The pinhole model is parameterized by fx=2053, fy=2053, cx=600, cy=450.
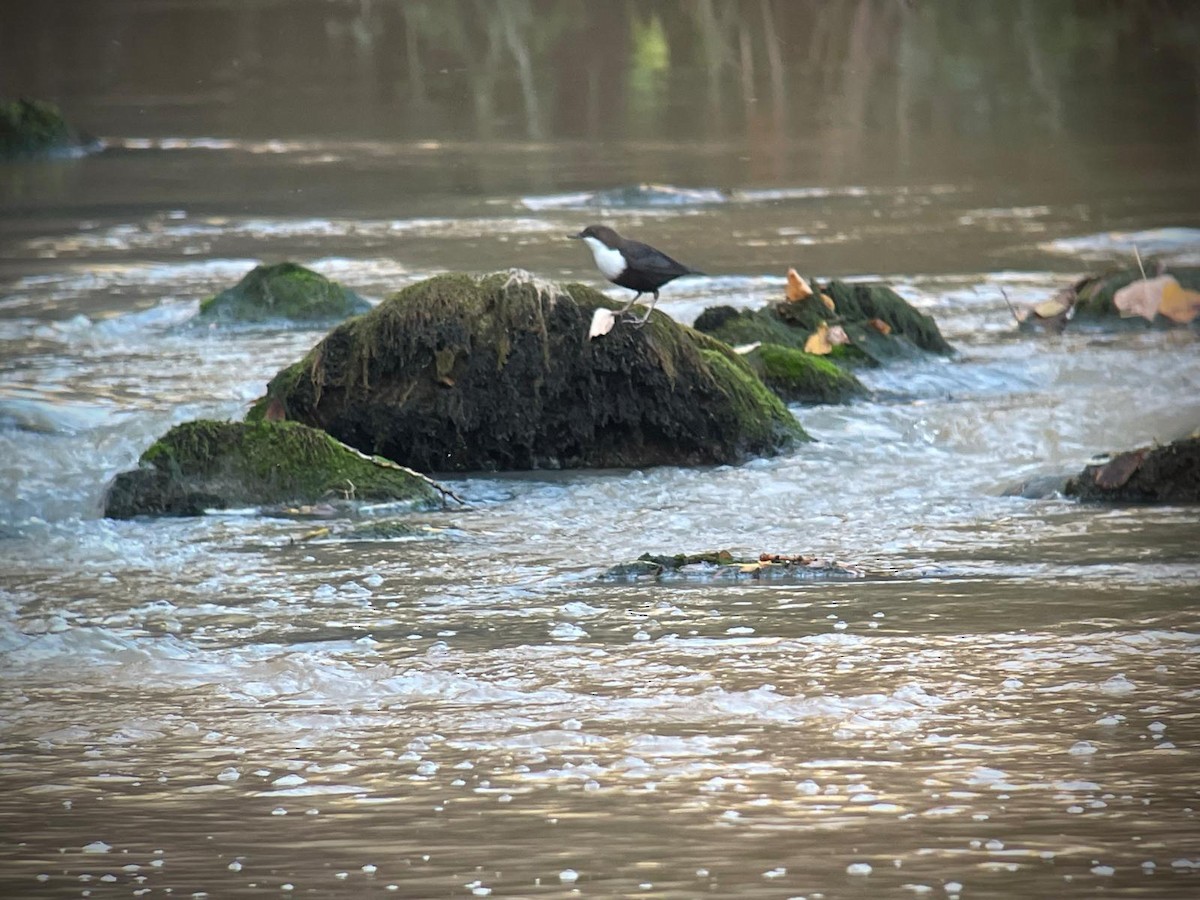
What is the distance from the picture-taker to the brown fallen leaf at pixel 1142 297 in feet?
42.8

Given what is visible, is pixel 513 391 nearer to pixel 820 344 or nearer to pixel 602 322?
pixel 602 322

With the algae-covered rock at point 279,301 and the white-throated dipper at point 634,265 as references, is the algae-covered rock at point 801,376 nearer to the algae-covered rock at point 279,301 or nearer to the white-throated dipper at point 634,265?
the white-throated dipper at point 634,265

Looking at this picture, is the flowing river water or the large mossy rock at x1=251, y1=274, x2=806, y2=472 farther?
the large mossy rock at x1=251, y1=274, x2=806, y2=472

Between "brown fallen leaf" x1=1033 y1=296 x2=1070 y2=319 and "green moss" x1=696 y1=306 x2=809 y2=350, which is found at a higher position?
"green moss" x1=696 y1=306 x2=809 y2=350

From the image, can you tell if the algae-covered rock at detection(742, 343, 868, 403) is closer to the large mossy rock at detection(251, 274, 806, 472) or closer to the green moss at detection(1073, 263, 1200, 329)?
the large mossy rock at detection(251, 274, 806, 472)

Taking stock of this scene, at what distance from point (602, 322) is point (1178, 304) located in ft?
17.7

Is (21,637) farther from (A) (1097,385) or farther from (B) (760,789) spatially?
(A) (1097,385)

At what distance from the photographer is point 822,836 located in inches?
171

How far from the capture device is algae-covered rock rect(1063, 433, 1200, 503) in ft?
26.5

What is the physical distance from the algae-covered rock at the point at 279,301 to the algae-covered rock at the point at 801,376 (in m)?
3.98

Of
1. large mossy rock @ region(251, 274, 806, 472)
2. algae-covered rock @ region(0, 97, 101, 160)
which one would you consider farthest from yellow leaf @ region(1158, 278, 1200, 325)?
algae-covered rock @ region(0, 97, 101, 160)

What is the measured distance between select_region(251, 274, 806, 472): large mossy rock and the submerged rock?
7.81 ft

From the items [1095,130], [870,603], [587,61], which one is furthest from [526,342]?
[587,61]

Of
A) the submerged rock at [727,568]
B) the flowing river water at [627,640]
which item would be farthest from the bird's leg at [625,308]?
the submerged rock at [727,568]
